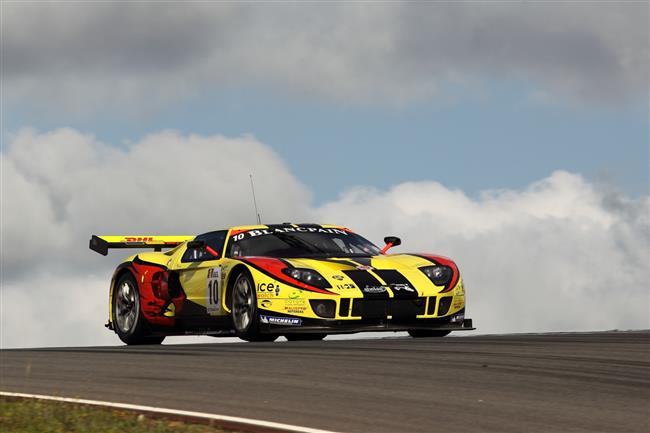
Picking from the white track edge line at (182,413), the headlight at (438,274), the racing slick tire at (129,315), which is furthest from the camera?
the racing slick tire at (129,315)

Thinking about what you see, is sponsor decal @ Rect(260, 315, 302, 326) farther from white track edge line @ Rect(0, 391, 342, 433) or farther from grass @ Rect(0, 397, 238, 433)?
grass @ Rect(0, 397, 238, 433)

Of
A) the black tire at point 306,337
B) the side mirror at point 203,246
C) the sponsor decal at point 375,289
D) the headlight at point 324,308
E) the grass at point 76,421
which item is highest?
the side mirror at point 203,246

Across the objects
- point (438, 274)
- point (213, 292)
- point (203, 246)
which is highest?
point (203, 246)

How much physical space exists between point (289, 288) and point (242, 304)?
771mm

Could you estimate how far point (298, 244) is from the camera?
1453 cm

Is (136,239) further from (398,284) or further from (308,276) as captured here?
(398,284)

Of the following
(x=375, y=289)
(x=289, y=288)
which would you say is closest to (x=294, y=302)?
(x=289, y=288)

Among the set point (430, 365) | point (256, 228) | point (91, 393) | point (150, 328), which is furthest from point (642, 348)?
point (150, 328)

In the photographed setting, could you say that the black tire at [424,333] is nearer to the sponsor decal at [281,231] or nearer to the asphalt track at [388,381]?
the sponsor decal at [281,231]

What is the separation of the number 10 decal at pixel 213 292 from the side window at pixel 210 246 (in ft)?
1.24

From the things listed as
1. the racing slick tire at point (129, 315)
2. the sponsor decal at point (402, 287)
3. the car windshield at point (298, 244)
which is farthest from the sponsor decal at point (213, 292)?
the sponsor decal at point (402, 287)

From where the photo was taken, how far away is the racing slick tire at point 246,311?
13367 mm

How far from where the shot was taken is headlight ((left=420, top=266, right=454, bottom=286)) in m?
13.7

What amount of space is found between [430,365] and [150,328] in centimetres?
697
